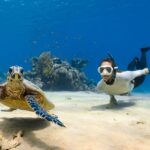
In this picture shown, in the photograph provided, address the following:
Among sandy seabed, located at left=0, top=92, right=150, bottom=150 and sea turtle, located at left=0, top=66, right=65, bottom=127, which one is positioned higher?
sea turtle, located at left=0, top=66, right=65, bottom=127

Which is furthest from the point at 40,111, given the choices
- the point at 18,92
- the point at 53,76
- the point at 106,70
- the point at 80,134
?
the point at 53,76

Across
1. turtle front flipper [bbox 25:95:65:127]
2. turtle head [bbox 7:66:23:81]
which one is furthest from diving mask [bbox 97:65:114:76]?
turtle head [bbox 7:66:23:81]

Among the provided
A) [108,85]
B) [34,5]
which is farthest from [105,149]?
[34,5]

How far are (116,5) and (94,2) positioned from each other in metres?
4.30

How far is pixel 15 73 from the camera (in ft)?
16.6

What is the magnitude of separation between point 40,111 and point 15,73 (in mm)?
900

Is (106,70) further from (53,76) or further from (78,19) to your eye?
(78,19)

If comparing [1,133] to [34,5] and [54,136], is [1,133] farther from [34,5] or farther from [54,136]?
[34,5]

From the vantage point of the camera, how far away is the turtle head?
16.6ft

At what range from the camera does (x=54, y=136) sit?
492 centimetres

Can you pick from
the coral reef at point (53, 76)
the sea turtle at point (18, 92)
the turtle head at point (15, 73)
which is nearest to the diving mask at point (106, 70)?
the sea turtle at point (18, 92)

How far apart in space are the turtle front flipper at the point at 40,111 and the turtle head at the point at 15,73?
15.2 inches

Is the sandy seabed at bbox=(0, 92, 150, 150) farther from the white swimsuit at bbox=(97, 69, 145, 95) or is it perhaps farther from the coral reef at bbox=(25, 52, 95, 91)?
the coral reef at bbox=(25, 52, 95, 91)

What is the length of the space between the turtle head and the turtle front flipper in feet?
1.27
